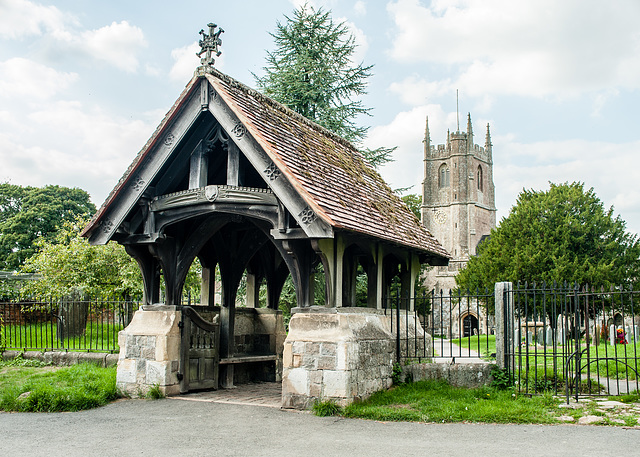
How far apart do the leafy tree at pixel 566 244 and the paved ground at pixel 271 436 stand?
27299mm

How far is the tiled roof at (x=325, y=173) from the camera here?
8.69 meters

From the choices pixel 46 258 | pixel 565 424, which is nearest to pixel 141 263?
pixel 565 424

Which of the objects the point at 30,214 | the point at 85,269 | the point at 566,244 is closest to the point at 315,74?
the point at 85,269

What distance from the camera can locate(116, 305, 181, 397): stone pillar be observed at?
32.5 ft

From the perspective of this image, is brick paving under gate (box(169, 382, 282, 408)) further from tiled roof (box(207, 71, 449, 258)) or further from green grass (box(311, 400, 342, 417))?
tiled roof (box(207, 71, 449, 258))

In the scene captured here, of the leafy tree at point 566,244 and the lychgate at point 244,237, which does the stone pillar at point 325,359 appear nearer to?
the lychgate at point 244,237

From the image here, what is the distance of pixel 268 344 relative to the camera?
508 inches

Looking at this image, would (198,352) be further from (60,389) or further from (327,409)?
(327,409)

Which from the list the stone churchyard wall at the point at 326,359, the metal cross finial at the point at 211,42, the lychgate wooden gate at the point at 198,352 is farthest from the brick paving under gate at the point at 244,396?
the metal cross finial at the point at 211,42

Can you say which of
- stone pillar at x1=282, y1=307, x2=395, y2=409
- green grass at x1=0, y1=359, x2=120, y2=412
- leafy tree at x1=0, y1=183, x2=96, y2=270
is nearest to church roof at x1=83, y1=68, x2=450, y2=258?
stone pillar at x1=282, y1=307, x2=395, y2=409

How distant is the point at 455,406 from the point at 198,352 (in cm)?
462

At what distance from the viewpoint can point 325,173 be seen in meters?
10.0

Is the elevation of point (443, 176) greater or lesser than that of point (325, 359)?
greater

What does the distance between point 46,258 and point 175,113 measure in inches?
633
